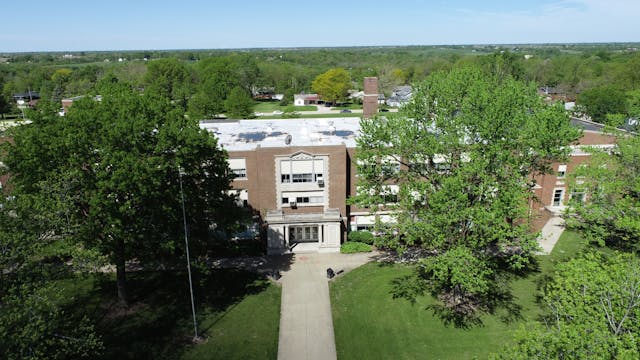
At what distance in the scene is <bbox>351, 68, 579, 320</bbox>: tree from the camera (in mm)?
25938

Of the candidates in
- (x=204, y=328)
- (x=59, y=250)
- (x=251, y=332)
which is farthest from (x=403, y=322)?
(x=59, y=250)

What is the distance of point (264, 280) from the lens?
3403cm

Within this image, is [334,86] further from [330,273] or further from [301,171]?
[330,273]

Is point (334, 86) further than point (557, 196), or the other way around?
point (334, 86)

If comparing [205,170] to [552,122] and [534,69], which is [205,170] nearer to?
[552,122]

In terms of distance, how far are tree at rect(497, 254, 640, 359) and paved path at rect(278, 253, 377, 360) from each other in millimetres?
12520

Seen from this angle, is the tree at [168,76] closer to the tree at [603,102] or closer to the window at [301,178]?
the window at [301,178]

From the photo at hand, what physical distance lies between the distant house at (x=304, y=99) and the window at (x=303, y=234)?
100510mm

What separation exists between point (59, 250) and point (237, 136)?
943 inches

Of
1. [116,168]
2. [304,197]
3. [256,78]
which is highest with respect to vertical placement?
[116,168]

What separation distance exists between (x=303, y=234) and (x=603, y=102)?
2874 inches

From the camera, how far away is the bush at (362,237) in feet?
129

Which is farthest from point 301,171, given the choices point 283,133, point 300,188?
point 283,133

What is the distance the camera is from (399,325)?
92.6ft
